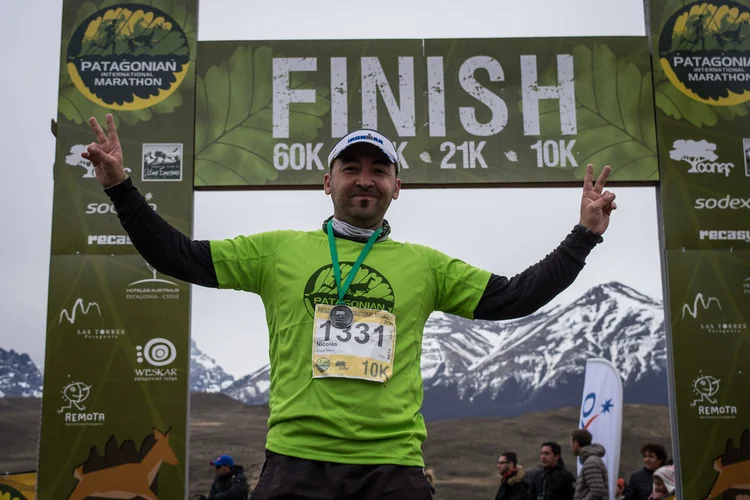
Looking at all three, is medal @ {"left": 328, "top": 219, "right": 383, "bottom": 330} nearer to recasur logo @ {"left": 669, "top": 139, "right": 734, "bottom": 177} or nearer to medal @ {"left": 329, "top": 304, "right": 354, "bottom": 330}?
medal @ {"left": 329, "top": 304, "right": 354, "bottom": 330}

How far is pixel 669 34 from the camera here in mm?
7832

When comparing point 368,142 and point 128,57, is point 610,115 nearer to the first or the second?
point 128,57

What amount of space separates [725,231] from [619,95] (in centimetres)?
150

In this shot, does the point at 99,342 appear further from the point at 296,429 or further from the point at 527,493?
the point at 296,429

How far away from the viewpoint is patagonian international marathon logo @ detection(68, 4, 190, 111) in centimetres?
761

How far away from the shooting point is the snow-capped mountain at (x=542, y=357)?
40.3 ft

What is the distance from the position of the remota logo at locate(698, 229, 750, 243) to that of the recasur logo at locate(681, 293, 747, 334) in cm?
51

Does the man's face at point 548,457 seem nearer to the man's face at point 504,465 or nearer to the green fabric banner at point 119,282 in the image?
the man's face at point 504,465

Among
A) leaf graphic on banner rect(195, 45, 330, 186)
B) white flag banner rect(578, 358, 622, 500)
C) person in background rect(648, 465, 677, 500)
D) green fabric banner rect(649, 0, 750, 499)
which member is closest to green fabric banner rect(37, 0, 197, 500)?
leaf graphic on banner rect(195, 45, 330, 186)

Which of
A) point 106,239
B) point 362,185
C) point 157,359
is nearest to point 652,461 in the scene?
point 157,359

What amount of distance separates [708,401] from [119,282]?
5.03 m

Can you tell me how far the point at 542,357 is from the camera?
12539 millimetres

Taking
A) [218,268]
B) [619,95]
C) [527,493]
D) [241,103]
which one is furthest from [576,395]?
[218,268]

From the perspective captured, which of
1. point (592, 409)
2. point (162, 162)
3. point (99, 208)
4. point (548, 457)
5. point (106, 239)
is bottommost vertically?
point (548, 457)
